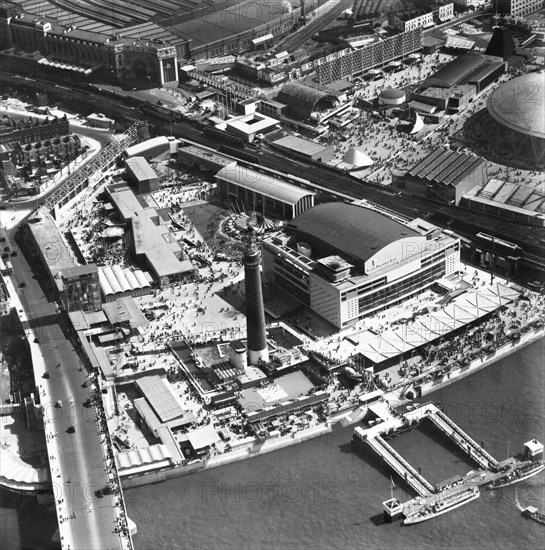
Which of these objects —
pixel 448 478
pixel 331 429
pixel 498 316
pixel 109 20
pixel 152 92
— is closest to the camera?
pixel 448 478

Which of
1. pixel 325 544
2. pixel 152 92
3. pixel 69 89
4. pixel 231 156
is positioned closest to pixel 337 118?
pixel 231 156

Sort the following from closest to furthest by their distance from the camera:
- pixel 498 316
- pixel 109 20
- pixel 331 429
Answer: pixel 331 429 < pixel 498 316 < pixel 109 20

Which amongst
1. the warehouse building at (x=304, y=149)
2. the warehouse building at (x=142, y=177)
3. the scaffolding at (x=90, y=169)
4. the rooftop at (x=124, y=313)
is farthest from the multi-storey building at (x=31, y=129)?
the rooftop at (x=124, y=313)

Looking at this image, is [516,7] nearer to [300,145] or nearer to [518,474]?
[300,145]

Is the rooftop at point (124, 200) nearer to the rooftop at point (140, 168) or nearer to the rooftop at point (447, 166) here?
the rooftop at point (140, 168)

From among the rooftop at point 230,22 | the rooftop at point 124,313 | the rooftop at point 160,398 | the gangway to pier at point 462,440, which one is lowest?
the gangway to pier at point 462,440

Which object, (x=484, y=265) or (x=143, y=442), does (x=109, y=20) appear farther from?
(x=143, y=442)
